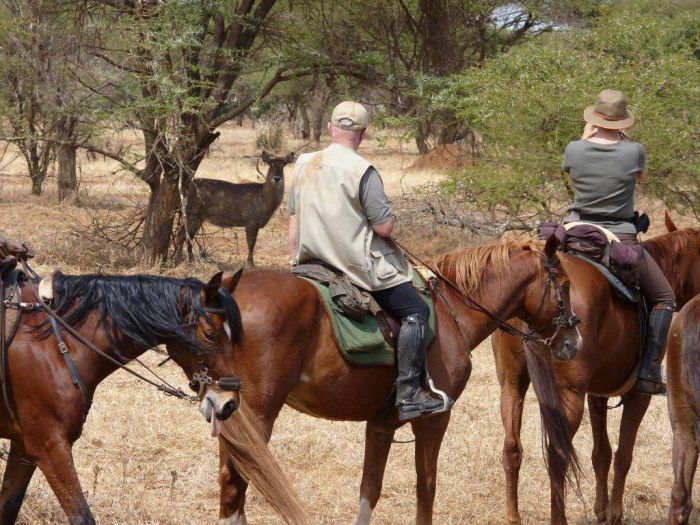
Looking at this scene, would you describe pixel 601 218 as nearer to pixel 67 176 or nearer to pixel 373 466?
pixel 373 466

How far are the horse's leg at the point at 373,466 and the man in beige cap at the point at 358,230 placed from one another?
502 mm

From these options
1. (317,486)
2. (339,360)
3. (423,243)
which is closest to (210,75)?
(423,243)

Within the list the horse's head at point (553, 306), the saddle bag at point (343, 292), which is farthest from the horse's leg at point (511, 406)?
the saddle bag at point (343, 292)

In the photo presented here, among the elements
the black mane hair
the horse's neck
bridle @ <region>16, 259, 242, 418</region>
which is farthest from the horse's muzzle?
bridle @ <region>16, 259, 242, 418</region>

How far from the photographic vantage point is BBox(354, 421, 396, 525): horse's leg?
5.34 m

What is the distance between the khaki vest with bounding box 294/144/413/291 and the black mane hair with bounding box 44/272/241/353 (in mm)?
720

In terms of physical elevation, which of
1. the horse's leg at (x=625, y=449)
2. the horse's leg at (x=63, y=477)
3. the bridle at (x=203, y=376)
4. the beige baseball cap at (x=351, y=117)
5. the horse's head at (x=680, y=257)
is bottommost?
the horse's leg at (x=625, y=449)

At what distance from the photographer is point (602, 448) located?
6352 millimetres

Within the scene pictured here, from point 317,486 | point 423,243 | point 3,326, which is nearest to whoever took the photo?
point 3,326

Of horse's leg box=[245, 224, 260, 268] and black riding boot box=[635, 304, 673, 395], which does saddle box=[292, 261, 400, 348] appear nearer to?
black riding boot box=[635, 304, 673, 395]

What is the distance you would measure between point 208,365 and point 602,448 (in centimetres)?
320

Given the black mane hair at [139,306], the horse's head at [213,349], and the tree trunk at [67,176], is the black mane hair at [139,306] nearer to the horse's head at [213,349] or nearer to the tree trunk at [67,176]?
the horse's head at [213,349]

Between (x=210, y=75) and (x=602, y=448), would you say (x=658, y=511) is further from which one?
(x=210, y=75)

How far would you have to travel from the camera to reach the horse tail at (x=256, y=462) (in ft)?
14.4
